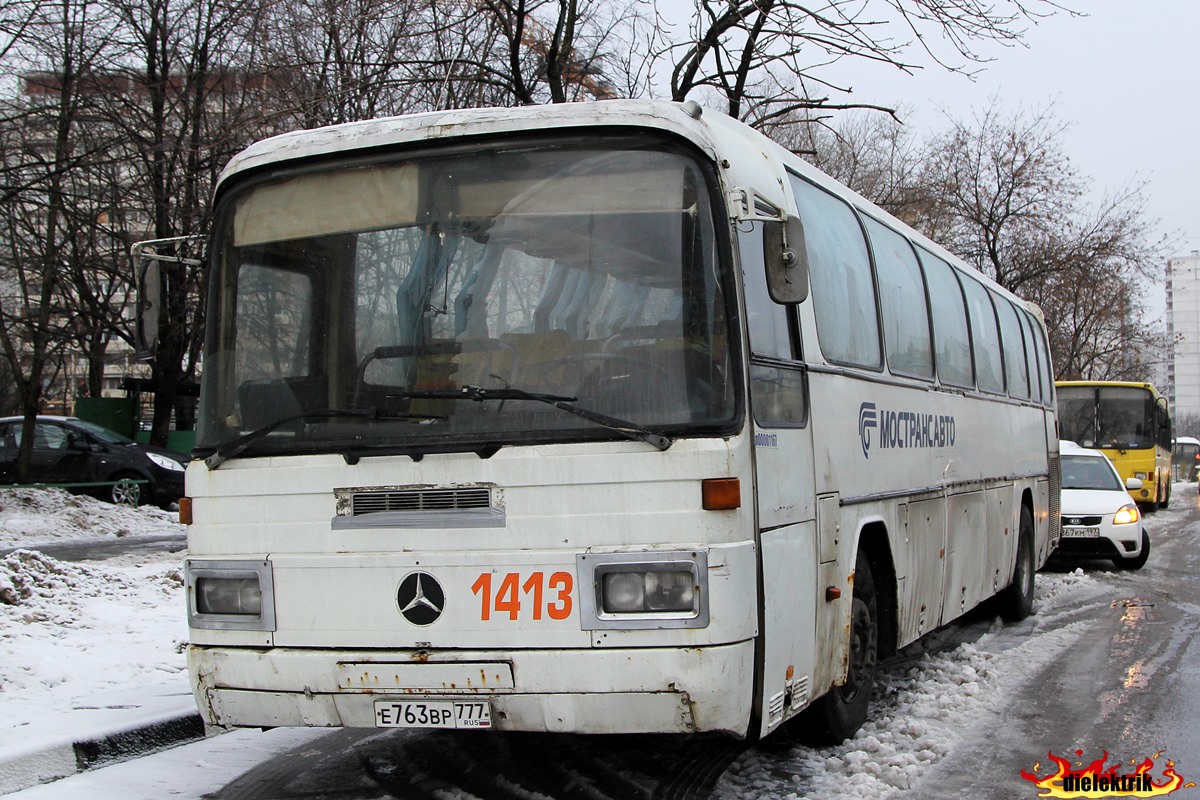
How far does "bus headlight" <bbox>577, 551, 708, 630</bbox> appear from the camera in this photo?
4578mm

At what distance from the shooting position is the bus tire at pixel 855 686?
6.09m

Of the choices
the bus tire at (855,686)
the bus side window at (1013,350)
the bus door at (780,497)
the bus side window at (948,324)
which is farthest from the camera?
the bus side window at (1013,350)

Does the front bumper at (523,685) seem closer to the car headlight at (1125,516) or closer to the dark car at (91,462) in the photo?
the car headlight at (1125,516)

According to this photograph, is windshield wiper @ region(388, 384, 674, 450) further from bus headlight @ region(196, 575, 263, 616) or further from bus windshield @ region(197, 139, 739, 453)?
bus headlight @ region(196, 575, 263, 616)

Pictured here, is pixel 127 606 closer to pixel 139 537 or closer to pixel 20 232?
pixel 139 537

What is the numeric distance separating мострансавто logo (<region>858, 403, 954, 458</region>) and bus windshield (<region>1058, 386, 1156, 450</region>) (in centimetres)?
2422

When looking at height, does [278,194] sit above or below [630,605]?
above

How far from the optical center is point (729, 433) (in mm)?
4668

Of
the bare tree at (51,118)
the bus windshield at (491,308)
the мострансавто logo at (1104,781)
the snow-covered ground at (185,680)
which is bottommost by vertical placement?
the мострансавто logo at (1104,781)

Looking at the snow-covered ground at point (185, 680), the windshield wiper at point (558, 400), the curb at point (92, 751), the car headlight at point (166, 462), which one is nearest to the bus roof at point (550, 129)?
the windshield wiper at point (558, 400)

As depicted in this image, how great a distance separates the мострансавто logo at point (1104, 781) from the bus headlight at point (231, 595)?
138 inches

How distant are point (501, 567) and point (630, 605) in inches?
20.6

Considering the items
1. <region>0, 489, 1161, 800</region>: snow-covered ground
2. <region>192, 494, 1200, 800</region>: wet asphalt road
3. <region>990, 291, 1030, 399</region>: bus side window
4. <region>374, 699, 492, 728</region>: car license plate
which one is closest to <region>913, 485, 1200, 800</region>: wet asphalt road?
<region>192, 494, 1200, 800</region>: wet asphalt road

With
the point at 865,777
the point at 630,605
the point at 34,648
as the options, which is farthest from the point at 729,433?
the point at 34,648
